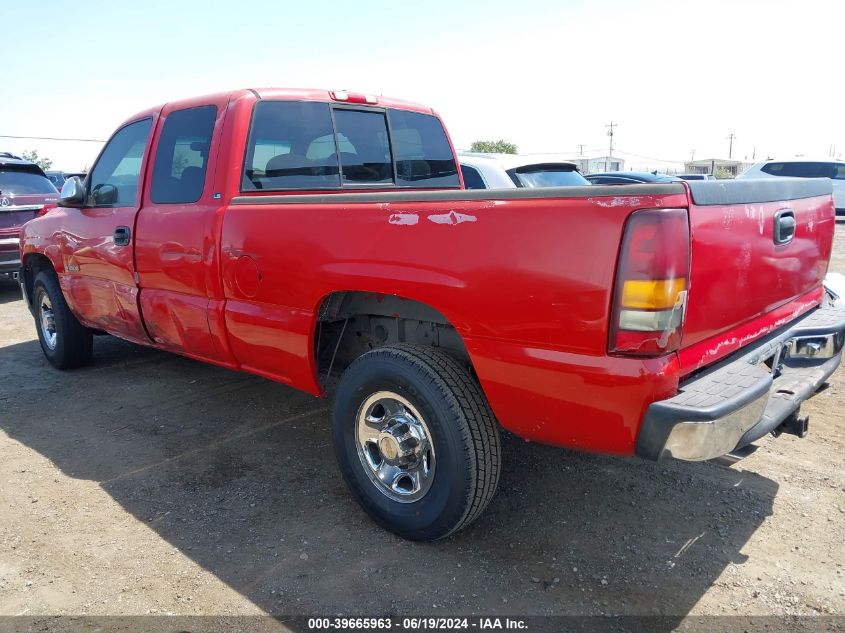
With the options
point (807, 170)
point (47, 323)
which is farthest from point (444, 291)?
point (807, 170)

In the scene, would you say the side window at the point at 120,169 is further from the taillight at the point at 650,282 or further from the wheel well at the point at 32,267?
the taillight at the point at 650,282

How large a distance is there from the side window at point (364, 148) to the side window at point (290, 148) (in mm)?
86

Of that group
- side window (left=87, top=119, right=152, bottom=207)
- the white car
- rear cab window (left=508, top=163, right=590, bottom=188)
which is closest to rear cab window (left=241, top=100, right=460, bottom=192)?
side window (left=87, top=119, right=152, bottom=207)

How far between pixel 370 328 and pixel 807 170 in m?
19.9

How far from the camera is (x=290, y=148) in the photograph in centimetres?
372

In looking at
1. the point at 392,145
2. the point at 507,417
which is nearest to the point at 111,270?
the point at 392,145

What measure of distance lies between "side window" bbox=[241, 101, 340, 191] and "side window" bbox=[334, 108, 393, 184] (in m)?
0.09

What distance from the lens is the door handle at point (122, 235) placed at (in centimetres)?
406

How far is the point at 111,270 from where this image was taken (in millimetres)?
4324

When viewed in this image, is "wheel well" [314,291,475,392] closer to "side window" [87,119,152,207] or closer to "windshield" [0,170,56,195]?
"side window" [87,119,152,207]

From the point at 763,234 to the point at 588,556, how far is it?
1497 millimetres

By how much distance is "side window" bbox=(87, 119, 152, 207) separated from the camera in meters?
4.20

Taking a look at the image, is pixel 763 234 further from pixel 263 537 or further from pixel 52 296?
pixel 52 296

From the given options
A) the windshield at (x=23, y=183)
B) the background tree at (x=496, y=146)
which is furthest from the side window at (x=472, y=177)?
the background tree at (x=496, y=146)
